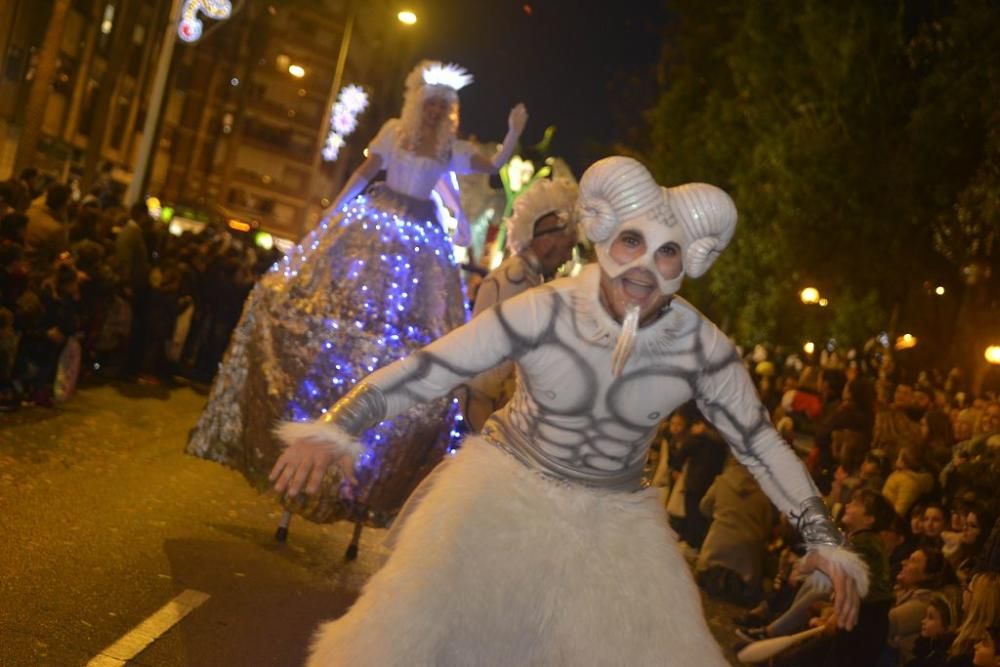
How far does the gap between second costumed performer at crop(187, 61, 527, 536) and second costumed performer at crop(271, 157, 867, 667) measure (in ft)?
8.39

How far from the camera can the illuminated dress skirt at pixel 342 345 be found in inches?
265

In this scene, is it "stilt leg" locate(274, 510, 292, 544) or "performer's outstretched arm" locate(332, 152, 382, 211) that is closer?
"performer's outstretched arm" locate(332, 152, 382, 211)

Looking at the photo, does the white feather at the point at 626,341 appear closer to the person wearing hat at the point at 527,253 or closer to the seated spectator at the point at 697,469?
the person wearing hat at the point at 527,253

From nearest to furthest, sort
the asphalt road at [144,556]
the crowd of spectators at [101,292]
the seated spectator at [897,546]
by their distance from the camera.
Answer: the asphalt road at [144,556]
the seated spectator at [897,546]
the crowd of spectators at [101,292]

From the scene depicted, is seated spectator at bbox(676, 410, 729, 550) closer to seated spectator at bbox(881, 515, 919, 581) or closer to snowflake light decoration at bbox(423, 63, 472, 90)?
seated spectator at bbox(881, 515, 919, 581)

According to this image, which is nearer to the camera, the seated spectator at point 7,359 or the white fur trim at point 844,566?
the white fur trim at point 844,566

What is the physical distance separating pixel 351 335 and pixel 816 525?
343 cm

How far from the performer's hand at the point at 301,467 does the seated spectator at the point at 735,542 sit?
699 cm

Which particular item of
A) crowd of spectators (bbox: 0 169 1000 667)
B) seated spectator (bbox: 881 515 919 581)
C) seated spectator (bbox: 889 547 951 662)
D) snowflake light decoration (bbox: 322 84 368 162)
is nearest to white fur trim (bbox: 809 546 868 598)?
crowd of spectators (bbox: 0 169 1000 667)

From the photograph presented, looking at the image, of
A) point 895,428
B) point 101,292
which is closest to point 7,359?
point 101,292

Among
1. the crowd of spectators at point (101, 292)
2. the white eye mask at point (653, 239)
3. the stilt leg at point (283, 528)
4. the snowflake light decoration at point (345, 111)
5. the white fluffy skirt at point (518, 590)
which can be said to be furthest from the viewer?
the snowflake light decoration at point (345, 111)

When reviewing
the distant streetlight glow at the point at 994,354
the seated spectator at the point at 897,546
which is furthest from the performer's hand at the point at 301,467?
the distant streetlight glow at the point at 994,354

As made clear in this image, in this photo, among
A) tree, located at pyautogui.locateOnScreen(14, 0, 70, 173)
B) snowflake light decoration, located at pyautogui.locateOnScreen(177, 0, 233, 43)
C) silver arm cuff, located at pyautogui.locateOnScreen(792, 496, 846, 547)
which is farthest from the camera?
tree, located at pyautogui.locateOnScreen(14, 0, 70, 173)

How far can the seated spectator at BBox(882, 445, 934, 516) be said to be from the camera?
30.9 ft
